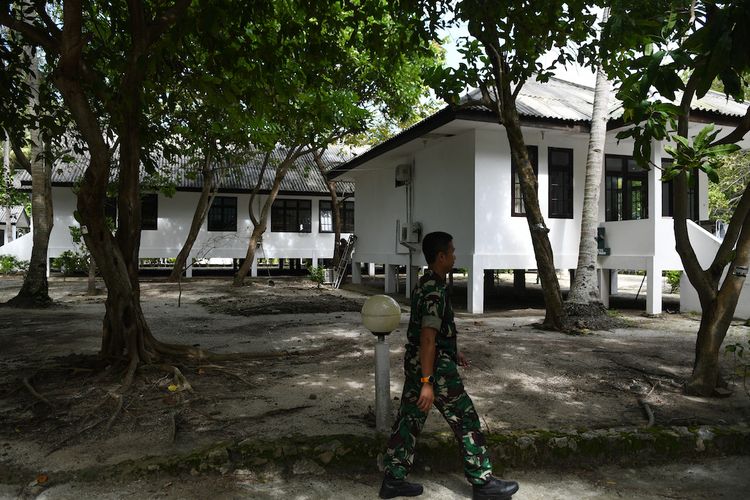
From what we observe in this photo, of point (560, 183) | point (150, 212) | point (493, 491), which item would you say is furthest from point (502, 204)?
point (150, 212)

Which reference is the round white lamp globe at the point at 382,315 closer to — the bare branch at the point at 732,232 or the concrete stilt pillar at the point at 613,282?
the bare branch at the point at 732,232

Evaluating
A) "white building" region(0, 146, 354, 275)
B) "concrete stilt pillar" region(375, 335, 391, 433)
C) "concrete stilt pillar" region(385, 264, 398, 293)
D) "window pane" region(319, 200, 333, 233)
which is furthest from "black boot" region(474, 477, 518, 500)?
"window pane" region(319, 200, 333, 233)

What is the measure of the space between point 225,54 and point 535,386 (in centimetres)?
501

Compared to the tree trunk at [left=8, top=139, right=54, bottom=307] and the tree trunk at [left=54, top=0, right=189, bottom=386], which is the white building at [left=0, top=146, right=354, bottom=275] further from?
the tree trunk at [left=54, top=0, right=189, bottom=386]

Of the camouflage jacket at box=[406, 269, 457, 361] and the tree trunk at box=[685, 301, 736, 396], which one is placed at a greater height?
the camouflage jacket at box=[406, 269, 457, 361]

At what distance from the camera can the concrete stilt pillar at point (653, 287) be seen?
12.1 metres

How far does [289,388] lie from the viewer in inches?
225

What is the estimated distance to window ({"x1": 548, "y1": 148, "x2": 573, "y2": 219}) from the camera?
43.5 feet

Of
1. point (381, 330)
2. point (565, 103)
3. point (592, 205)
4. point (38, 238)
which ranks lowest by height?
point (381, 330)

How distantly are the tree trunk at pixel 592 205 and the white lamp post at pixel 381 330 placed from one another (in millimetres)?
7439

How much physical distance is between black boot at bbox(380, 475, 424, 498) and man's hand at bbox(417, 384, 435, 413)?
21.4 inches

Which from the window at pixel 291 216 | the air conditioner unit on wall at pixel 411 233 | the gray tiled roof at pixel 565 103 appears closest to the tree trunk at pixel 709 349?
the gray tiled roof at pixel 565 103

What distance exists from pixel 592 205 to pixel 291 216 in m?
18.1

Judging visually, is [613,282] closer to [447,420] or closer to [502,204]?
[502,204]
